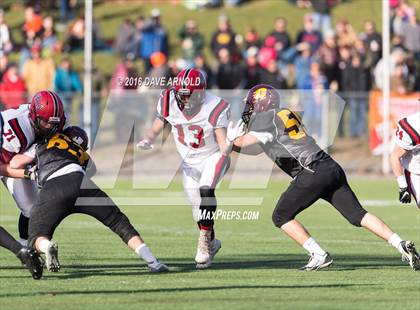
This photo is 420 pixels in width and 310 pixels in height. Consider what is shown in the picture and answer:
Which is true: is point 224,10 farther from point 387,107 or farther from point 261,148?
point 261,148

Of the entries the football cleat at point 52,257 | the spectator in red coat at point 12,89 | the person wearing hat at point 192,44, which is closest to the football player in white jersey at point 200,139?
the football cleat at point 52,257

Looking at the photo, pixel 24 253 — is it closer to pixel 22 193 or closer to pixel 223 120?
pixel 22 193

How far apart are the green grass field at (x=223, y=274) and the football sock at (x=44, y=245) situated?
242mm

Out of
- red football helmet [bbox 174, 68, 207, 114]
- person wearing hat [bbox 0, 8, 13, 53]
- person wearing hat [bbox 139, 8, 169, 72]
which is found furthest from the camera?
person wearing hat [bbox 139, 8, 169, 72]

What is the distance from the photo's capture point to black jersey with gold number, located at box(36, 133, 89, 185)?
347 inches

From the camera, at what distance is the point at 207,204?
9.52 meters

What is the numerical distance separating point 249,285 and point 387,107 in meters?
12.0

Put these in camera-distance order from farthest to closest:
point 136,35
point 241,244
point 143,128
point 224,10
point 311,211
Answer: point 224,10 → point 136,35 → point 143,128 → point 311,211 → point 241,244

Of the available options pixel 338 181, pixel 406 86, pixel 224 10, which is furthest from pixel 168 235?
pixel 224 10

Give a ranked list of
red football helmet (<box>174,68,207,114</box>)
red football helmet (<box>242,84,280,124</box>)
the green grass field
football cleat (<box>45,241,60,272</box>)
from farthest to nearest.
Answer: red football helmet (<box>174,68,207,114</box>) → red football helmet (<box>242,84,280,124</box>) → football cleat (<box>45,241,60,272</box>) → the green grass field

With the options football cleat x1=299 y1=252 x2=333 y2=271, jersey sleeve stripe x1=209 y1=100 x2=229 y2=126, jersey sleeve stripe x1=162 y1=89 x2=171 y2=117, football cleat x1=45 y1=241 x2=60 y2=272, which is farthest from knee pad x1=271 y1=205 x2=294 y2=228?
football cleat x1=45 y1=241 x2=60 y2=272

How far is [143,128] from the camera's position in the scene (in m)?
19.6

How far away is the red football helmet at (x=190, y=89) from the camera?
954 cm

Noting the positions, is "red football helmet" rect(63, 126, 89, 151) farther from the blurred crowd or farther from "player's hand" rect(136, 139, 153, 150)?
the blurred crowd
